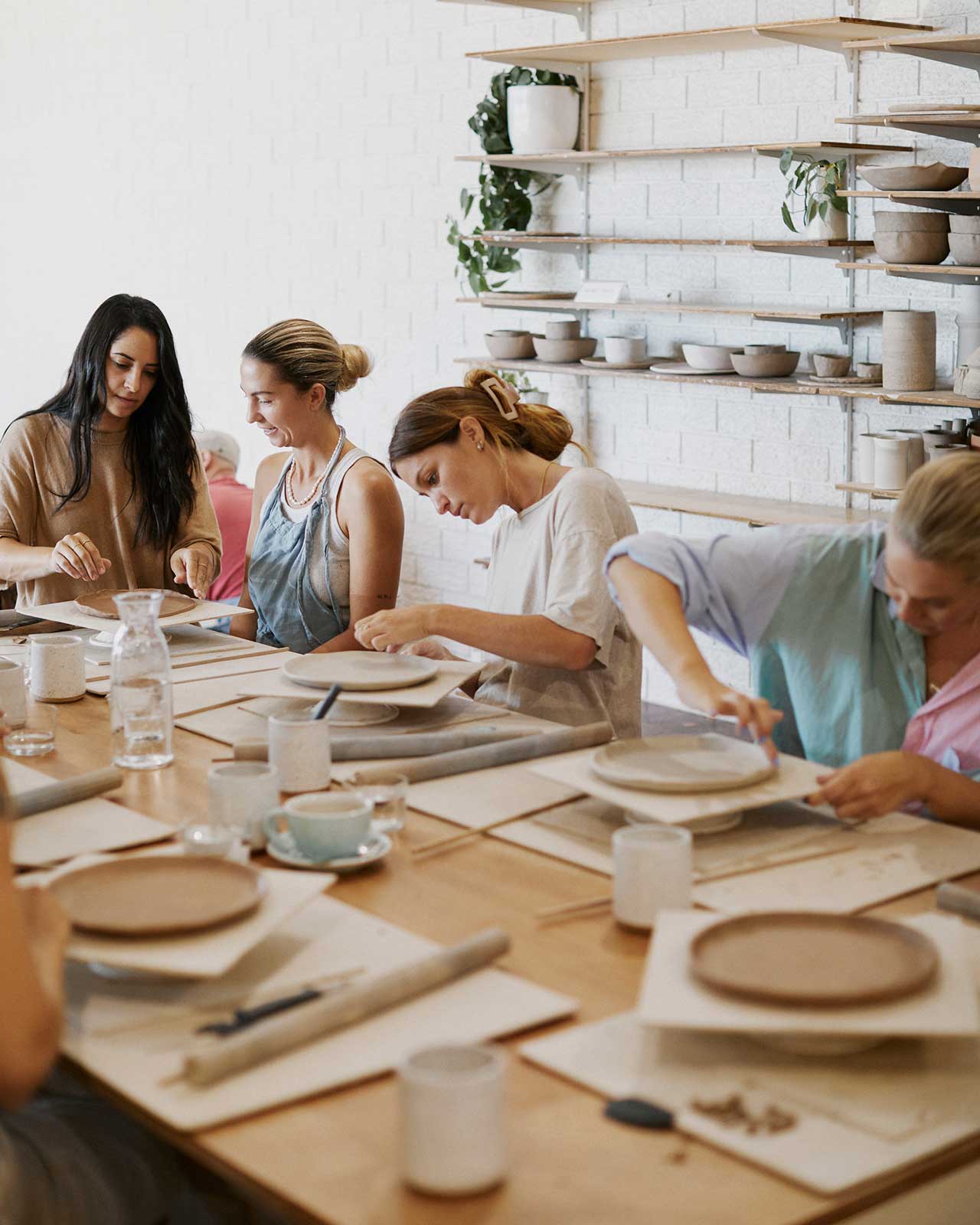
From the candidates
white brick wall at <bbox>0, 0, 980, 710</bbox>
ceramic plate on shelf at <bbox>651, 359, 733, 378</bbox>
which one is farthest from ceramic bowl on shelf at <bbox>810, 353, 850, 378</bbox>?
ceramic plate on shelf at <bbox>651, 359, 733, 378</bbox>

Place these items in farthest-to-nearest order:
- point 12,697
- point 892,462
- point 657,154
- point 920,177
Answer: point 657,154
point 892,462
point 920,177
point 12,697

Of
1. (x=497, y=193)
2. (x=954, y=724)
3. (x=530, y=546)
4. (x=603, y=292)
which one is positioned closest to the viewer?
(x=954, y=724)

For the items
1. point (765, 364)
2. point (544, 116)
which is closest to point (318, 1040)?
point (765, 364)

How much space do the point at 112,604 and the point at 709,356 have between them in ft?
7.81

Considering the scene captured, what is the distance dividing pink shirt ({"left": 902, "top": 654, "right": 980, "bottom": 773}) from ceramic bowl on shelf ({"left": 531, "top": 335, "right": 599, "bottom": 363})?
323 cm

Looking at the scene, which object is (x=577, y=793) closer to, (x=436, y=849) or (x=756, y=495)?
(x=436, y=849)

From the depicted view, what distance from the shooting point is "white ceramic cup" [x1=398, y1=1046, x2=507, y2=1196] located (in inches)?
40.6

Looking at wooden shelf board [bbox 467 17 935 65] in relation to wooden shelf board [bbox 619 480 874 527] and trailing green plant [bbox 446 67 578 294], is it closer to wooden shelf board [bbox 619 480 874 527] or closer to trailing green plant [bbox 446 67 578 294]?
trailing green plant [bbox 446 67 578 294]

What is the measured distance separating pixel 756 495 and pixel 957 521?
124 inches

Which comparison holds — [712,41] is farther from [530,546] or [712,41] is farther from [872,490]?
[530,546]

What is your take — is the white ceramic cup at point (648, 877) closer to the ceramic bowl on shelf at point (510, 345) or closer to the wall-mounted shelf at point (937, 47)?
the wall-mounted shelf at point (937, 47)

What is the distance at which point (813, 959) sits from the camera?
129 cm

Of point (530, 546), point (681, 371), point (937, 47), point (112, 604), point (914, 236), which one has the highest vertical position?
point (937, 47)

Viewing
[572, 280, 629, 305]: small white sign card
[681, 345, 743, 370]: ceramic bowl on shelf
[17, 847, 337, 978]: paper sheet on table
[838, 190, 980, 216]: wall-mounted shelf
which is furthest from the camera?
[572, 280, 629, 305]: small white sign card
